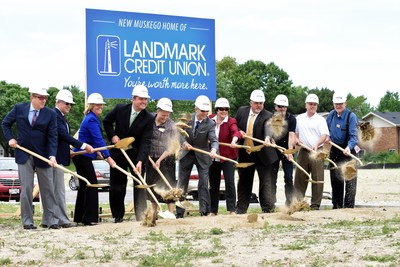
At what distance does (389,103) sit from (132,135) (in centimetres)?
13868

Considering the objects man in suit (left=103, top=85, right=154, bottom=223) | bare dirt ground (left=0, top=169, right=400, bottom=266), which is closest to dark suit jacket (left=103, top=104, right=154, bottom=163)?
man in suit (left=103, top=85, right=154, bottom=223)

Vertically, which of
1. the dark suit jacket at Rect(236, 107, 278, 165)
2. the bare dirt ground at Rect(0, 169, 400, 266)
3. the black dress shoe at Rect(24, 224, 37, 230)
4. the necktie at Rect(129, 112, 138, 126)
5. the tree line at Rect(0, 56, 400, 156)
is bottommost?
the black dress shoe at Rect(24, 224, 37, 230)

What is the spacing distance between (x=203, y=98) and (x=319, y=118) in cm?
246

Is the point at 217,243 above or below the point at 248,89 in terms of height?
below

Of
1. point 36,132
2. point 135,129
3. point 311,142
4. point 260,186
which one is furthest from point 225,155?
point 36,132

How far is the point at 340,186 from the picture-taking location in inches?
700

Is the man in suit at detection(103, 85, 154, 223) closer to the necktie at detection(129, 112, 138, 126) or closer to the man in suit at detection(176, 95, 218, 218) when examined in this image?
the necktie at detection(129, 112, 138, 126)

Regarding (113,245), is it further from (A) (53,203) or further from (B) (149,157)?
(B) (149,157)

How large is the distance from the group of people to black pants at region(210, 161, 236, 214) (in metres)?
0.02

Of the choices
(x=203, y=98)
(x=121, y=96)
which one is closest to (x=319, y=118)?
(x=203, y=98)

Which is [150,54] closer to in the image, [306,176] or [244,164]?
[244,164]

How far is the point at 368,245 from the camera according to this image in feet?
33.7

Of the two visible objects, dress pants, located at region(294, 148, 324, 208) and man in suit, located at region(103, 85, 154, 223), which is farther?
dress pants, located at region(294, 148, 324, 208)

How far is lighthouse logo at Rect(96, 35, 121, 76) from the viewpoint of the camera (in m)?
18.1
